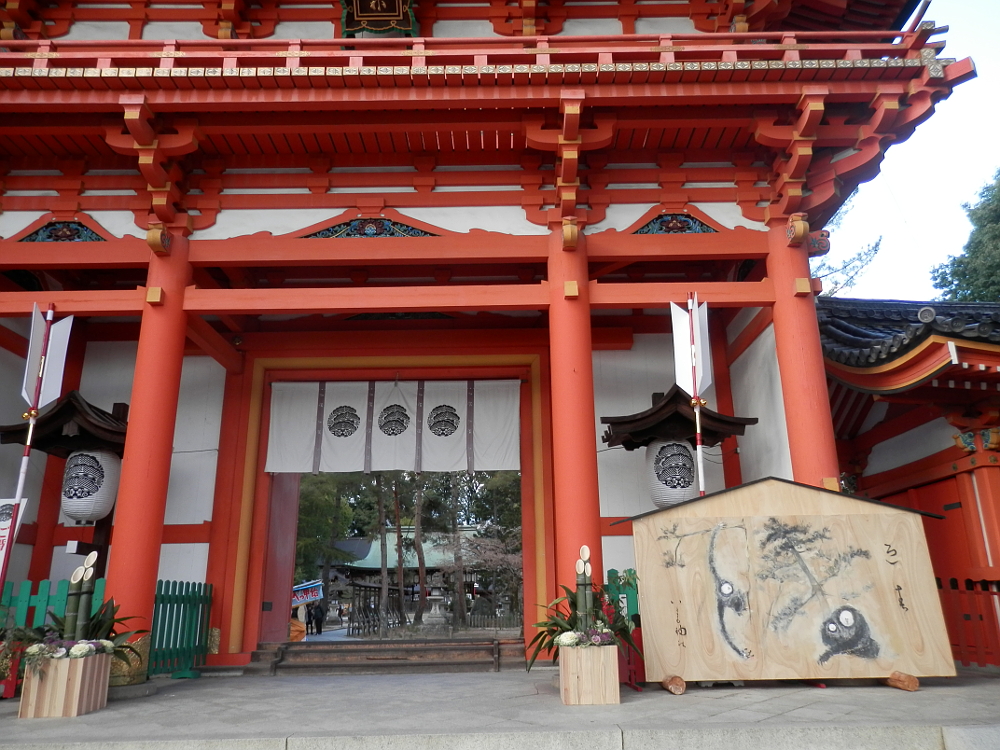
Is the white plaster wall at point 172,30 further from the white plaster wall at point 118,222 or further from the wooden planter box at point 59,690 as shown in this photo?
the wooden planter box at point 59,690

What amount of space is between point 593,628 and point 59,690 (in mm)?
3151

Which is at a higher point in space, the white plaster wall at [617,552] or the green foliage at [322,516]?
the green foliage at [322,516]

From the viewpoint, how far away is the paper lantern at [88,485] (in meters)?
6.63

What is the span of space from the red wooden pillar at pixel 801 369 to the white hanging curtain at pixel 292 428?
4823 mm

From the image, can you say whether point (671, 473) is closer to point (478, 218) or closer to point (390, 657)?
point (478, 218)

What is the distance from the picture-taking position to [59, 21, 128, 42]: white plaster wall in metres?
7.53

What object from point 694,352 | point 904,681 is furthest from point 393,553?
point 904,681

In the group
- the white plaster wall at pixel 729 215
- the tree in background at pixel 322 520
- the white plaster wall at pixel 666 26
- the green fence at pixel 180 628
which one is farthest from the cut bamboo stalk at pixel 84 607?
the tree in background at pixel 322 520

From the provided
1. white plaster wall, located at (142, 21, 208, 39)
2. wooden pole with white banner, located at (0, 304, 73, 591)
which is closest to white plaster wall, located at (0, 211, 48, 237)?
wooden pole with white banner, located at (0, 304, 73, 591)

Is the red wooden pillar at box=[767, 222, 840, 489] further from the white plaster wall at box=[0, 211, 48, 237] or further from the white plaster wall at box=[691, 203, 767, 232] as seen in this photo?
the white plaster wall at box=[0, 211, 48, 237]

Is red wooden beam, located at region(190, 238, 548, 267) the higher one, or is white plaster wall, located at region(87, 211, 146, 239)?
white plaster wall, located at region(87, 211, 146, 239)

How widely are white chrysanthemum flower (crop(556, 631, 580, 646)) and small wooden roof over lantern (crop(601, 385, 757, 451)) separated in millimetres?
2531

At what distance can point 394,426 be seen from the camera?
26.6ft

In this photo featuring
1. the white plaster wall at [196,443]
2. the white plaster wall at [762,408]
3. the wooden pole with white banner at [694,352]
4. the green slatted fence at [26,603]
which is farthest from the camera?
the white plaster wall at [196,443]
